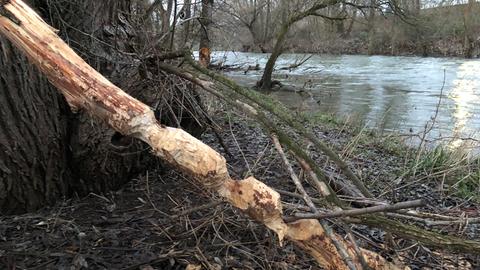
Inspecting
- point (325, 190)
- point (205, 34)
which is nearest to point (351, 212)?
point (325, 190)

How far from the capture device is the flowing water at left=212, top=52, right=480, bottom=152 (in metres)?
11.3

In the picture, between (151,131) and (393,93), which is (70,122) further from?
(393,93)

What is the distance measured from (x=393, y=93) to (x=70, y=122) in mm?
14555

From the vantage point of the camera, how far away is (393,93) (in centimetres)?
1661

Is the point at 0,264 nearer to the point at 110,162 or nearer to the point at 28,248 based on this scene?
the point at 28,248

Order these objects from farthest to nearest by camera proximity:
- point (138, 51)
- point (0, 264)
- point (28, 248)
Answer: point (138, 51), point (28, 248), point (0, 264)

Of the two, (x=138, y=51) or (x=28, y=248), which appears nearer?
(x=28, y=248)

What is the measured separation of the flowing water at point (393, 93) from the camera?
37.2 feet

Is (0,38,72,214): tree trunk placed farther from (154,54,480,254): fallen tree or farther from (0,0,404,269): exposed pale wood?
(154,54,480,254): fallen tree

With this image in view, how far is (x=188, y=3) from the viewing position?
18.0 feet

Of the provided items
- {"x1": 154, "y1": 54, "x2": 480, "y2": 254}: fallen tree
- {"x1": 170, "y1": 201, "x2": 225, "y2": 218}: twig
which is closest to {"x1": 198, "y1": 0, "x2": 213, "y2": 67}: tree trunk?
{"x1": 154, "y1": 54, "x2": 480, "y2": 254}: fallen tree

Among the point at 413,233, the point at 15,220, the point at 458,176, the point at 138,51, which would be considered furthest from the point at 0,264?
the point at 458,176

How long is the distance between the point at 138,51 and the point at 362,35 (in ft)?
108

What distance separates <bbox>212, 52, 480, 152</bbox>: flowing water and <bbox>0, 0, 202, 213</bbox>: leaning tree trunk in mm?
5029
